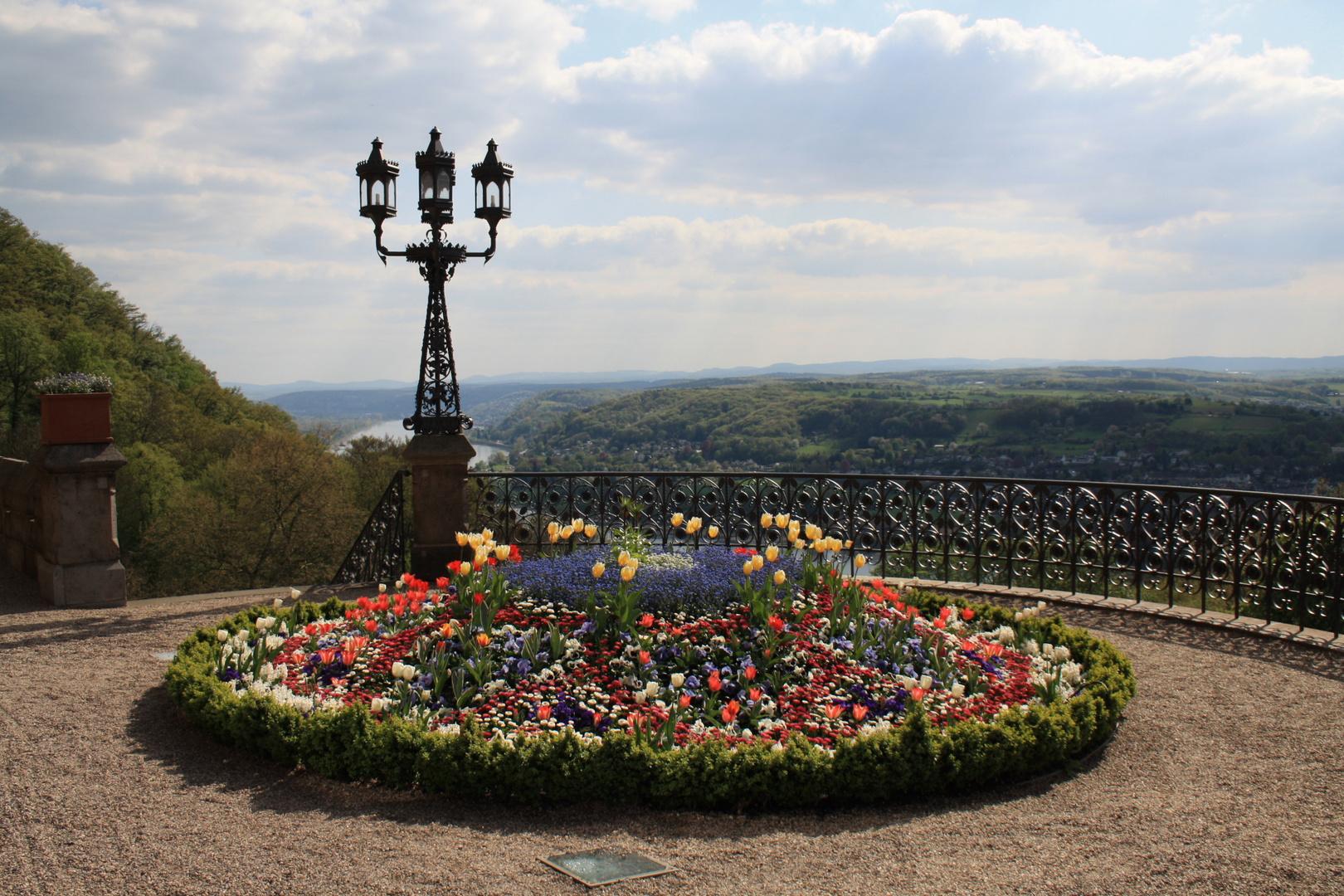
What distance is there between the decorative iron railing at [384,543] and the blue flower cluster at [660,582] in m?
3.49

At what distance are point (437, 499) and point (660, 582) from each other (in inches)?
140

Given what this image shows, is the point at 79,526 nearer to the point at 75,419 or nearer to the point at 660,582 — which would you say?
the point at 75,419

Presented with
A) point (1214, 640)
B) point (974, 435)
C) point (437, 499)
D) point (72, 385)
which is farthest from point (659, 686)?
point (974, 435)

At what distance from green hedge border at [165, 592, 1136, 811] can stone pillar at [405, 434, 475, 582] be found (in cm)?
397

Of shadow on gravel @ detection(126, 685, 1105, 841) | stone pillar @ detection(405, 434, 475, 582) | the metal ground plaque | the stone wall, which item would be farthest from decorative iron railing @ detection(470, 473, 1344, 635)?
the metal ground plaque

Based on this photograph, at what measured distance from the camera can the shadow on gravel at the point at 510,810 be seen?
12.0ft

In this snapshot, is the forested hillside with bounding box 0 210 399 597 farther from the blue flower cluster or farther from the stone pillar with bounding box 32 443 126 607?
the blue flower cluster

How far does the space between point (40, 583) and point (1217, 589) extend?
10.4m

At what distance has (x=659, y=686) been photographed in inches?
187

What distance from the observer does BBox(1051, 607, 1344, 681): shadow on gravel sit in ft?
20.2

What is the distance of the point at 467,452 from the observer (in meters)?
8.48

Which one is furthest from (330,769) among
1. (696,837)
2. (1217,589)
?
(1217,589)

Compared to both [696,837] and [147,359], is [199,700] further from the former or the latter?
[147,359]

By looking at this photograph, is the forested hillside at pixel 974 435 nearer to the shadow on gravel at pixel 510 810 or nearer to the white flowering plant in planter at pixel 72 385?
the white flowering plant in planter at pixel 72 385
